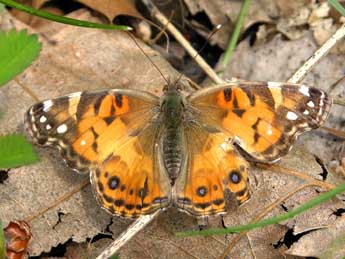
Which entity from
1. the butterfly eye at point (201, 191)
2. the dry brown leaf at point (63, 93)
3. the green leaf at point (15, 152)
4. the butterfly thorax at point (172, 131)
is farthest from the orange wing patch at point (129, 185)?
the green leaf at point (15, 152)

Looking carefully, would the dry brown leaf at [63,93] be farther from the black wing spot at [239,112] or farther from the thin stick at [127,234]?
the black wing spot at [239,112]

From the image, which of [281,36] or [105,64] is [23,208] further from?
[281,36]

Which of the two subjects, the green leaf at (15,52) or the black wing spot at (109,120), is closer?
the green leaf at (15,52)

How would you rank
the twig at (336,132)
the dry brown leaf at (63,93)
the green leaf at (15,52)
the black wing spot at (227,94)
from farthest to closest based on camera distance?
the twig at (336,132)
the dry brown leaf at (63,93)
the black wing spot at (227,94)
the green leaf at (15,52)

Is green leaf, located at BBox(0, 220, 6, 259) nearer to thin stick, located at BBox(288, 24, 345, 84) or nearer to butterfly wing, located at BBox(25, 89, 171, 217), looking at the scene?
butterfly wing, located at BBox(25, 89, 171, 217)

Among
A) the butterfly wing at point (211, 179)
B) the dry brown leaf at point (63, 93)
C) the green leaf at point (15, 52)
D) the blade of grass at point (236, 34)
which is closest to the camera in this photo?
the green leaf at point (15, 52)

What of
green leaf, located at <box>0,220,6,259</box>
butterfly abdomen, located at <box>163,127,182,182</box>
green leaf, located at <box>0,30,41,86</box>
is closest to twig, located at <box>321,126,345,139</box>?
butterfly abdomen, located at <box>163,127,182,182</box>

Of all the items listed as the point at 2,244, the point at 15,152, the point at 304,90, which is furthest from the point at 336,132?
the point at 2,244

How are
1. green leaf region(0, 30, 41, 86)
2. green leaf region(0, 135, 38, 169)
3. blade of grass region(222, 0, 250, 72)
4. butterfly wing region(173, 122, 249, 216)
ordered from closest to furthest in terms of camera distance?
green leaf region(0, 135, 38, 169) → green leaf region(0, 30, 41, 86) → butterfly wing region(173, 122, 249, 216) → blade of grass region(222, 0, 250, 72)
